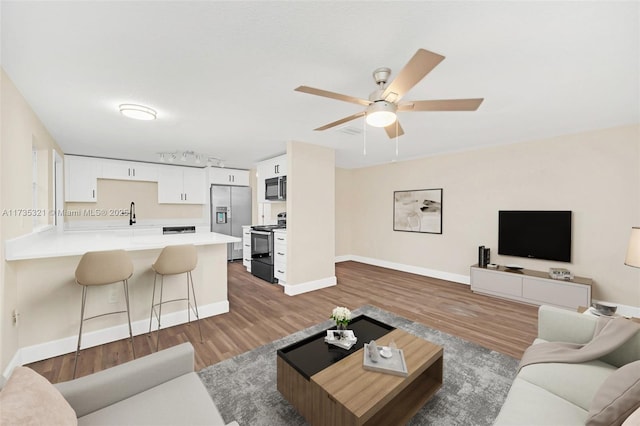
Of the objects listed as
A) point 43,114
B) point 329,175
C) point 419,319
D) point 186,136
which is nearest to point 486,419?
point 419,319

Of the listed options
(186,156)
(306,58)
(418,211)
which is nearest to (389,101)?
(306,58)

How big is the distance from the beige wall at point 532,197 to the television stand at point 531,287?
0.39 meters

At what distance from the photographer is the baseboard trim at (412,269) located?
16.0 feet

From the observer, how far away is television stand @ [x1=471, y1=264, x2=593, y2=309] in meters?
3.39

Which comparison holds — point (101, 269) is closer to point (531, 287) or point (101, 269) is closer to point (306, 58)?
point (306, 58)

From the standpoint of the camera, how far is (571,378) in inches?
57.7

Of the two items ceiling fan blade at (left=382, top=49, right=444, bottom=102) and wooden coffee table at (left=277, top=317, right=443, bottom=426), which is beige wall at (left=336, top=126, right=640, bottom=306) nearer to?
wooden coffee table at (left=277, top=317, right=443, bottom=426)

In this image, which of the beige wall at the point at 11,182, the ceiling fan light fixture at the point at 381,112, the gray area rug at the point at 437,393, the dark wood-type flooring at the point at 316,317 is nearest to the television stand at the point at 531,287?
the dark wood-type flooring at the point at 316,317

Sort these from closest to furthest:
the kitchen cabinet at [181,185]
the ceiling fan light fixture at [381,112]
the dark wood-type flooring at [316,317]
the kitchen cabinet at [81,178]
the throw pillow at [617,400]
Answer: the throw pillow at [617,400] < the ceiling fan light fixture at [381,112] < the dark wood-type flooring at [316,317] < the kitchen cabinet at [81,178] < the kitchen cabinet at [181,185]

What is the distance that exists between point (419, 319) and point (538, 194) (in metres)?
2.75

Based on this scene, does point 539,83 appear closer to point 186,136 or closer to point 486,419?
point 486,419

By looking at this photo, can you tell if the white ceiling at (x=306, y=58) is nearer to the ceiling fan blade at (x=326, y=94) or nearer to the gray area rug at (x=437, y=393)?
the ceiling fan blade at (x=326, y=94)

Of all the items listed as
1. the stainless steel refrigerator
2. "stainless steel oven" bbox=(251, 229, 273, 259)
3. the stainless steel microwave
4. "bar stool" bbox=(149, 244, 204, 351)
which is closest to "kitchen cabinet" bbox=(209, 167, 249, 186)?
the stainless steel refrigerator

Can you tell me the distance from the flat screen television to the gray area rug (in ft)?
7.61
